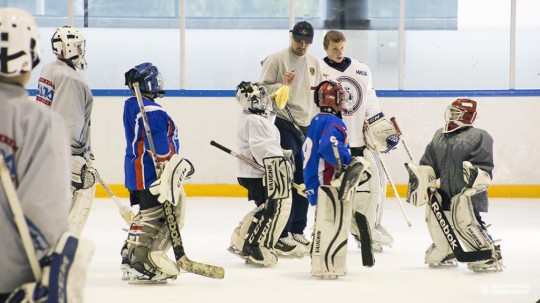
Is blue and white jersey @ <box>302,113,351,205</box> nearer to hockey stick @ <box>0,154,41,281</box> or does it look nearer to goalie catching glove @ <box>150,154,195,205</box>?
goalie catching glove @ <box>150,154,195,205</box>

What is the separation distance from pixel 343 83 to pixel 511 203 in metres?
3.53

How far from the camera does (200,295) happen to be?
5.02 meters

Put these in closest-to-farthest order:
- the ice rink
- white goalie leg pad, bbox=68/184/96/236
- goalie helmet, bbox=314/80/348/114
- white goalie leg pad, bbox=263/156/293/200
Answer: the ice rink
goalie helmet, bbox=314/80/348/114
white goalie leg pad, bbox=68/184/96/236
white goalie leg pad, bbox=263/156/293/200

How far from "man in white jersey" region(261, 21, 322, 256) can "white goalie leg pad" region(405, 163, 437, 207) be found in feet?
3.11

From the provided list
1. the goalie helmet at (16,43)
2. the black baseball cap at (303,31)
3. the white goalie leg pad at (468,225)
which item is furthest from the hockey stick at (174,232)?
the goalie helmet at (16,43)

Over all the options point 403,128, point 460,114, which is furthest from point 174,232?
point 403,128

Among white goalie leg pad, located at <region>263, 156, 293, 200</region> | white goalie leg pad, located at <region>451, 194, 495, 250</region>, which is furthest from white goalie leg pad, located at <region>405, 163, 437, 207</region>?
white goalie leg pad, located at <region>263, 156, 293, 200</region>

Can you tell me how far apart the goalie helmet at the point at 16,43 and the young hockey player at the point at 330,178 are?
3112 mm

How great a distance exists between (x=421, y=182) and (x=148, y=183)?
152 cm

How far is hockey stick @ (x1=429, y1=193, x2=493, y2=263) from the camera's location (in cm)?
568

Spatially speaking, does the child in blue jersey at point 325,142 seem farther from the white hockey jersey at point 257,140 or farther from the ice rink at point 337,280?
the ice rink at point 337,280

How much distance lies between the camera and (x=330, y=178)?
5531 mm

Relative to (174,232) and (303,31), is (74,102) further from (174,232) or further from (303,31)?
(303,31)

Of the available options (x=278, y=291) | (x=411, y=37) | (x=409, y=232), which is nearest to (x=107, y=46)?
(x=411, y=37)
